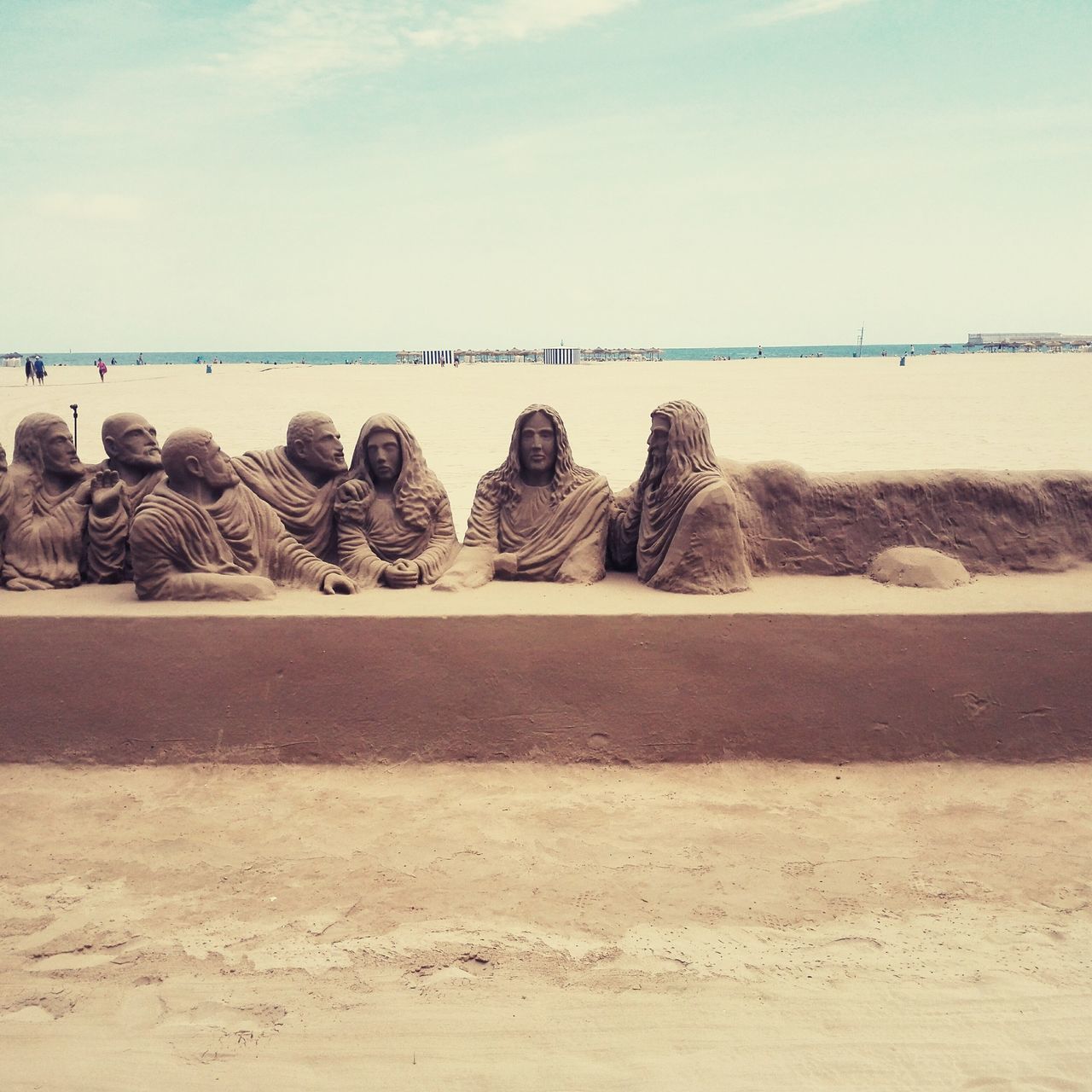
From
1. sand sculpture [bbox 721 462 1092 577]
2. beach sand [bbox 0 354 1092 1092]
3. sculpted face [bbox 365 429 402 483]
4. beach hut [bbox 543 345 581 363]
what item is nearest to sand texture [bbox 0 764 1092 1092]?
beach sand [bbox 0 354 1092 1092]

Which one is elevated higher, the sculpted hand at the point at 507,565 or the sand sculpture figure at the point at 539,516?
the sand sculpture figure at the point at 539,516

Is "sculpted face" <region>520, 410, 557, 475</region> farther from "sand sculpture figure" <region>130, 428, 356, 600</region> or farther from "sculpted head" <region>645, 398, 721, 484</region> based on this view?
"sand sculpture figure" <region>130, 428, 356, 600</region>

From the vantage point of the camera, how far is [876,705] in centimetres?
495

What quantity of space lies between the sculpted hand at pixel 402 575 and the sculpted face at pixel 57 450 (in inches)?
76.4

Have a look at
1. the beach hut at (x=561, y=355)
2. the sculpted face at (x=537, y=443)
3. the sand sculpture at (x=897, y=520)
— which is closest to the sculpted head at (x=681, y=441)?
the sand sculpture at (x=897, y=520)

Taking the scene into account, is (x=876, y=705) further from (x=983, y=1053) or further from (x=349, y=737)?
(x=349, y=737)

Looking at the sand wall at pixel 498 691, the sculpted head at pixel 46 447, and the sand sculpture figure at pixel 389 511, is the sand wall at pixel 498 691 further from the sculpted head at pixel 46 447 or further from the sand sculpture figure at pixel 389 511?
the sculpted head at pixel 46 447

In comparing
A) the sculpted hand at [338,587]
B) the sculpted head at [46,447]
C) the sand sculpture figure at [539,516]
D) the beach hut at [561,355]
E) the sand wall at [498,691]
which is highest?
the beach hut at [561,355]

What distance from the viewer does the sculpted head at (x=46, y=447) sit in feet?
19.0

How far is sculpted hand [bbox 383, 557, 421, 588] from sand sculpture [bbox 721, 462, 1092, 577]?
6.23 feet

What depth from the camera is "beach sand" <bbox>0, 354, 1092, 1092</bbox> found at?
3.03m

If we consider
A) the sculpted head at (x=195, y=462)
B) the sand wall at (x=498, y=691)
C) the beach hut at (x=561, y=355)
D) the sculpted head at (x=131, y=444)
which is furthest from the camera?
the beach hut at (x=561, y=355)

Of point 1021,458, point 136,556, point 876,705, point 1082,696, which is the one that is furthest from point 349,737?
point 1021,458

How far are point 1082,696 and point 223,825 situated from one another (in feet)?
13.5
